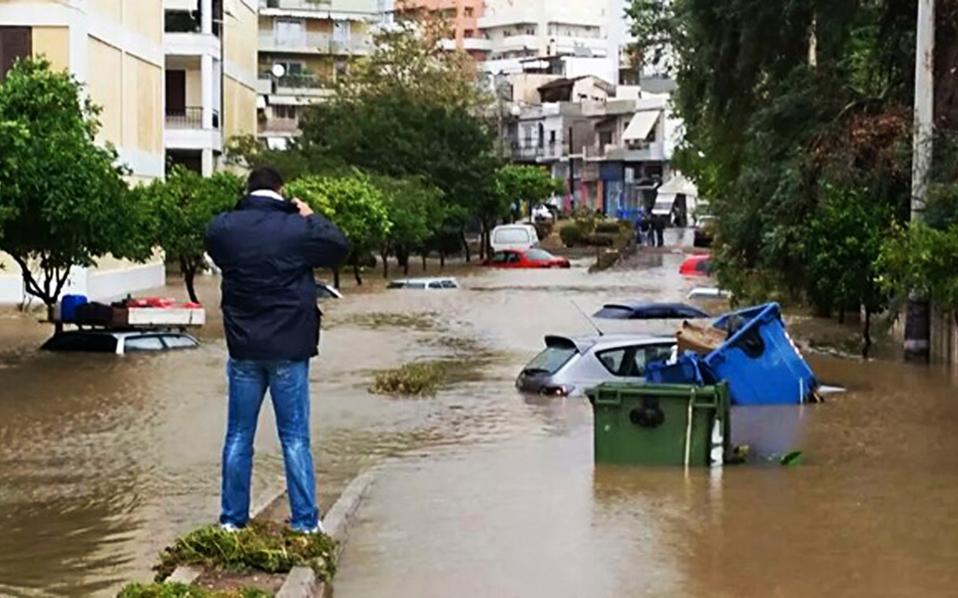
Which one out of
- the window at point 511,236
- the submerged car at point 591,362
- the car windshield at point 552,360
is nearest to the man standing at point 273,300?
the submerged car at point 591,362

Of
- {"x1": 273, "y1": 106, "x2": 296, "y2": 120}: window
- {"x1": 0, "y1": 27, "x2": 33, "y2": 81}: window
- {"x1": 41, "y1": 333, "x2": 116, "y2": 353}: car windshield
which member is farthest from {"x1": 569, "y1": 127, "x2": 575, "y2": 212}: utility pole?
{"x1": 41, "y1": 333, "x2": 116, "y2": 353}: car windshield

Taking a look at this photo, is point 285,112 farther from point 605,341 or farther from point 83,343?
point 605,341

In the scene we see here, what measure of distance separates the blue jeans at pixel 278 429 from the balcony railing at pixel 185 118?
5346 cm

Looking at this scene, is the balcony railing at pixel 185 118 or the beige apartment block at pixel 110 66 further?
the balcony railing at pixel 185 118

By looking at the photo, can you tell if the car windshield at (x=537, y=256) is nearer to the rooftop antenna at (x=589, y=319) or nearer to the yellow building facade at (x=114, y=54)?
the yellow building facade at (x=114, y=54)

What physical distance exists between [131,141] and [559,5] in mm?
109803

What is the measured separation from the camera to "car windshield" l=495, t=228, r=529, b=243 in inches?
2926

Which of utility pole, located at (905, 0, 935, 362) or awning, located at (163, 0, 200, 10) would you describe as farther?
awning, located at (163, 0, 200, 10)

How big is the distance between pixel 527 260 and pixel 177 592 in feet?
193

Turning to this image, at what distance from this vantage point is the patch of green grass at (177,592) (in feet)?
25.3

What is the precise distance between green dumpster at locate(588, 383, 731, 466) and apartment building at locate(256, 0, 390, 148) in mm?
76977

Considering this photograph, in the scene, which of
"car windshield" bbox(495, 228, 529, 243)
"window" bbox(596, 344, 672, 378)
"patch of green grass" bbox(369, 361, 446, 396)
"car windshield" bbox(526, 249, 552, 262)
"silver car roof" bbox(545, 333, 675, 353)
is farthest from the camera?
"car windshield" bbox(495, 228, 529, 243)

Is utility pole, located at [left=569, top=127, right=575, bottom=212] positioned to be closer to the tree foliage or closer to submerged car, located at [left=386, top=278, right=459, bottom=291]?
submerged car, located at [left=386, top=278, right=459, bottom=291]

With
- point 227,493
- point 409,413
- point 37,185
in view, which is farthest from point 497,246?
point 227,493
